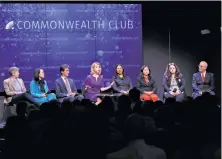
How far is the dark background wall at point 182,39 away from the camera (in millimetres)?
10531

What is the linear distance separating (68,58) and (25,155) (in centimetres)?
642

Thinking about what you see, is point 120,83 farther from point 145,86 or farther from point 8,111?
point 8,111

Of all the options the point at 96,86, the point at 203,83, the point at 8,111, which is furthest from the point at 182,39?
the point at 8,111

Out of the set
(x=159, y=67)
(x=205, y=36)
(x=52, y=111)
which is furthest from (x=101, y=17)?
(x=52, y=111)

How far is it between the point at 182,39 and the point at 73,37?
2682 millimetres

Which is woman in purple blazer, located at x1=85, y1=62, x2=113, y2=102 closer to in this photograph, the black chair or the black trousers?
the black trousers

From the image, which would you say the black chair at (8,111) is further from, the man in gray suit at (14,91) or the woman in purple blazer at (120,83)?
the woman in purple blazer at (120,83)

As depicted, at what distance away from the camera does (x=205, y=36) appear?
10.6 meters

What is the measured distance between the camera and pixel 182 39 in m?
10.7

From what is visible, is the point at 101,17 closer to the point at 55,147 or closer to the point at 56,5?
the point at 56,5

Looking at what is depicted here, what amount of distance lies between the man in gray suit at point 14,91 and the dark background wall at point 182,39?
11.6 feet

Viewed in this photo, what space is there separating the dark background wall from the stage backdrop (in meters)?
1.08

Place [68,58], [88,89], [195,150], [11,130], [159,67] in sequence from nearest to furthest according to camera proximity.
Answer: [11,130], [195,150], [88,89], [68,58], [159,67]

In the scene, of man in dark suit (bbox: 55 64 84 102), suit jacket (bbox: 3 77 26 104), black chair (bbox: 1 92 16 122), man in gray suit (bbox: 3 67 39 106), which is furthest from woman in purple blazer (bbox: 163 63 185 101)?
black chair (bbox: 1 92 16 122)
